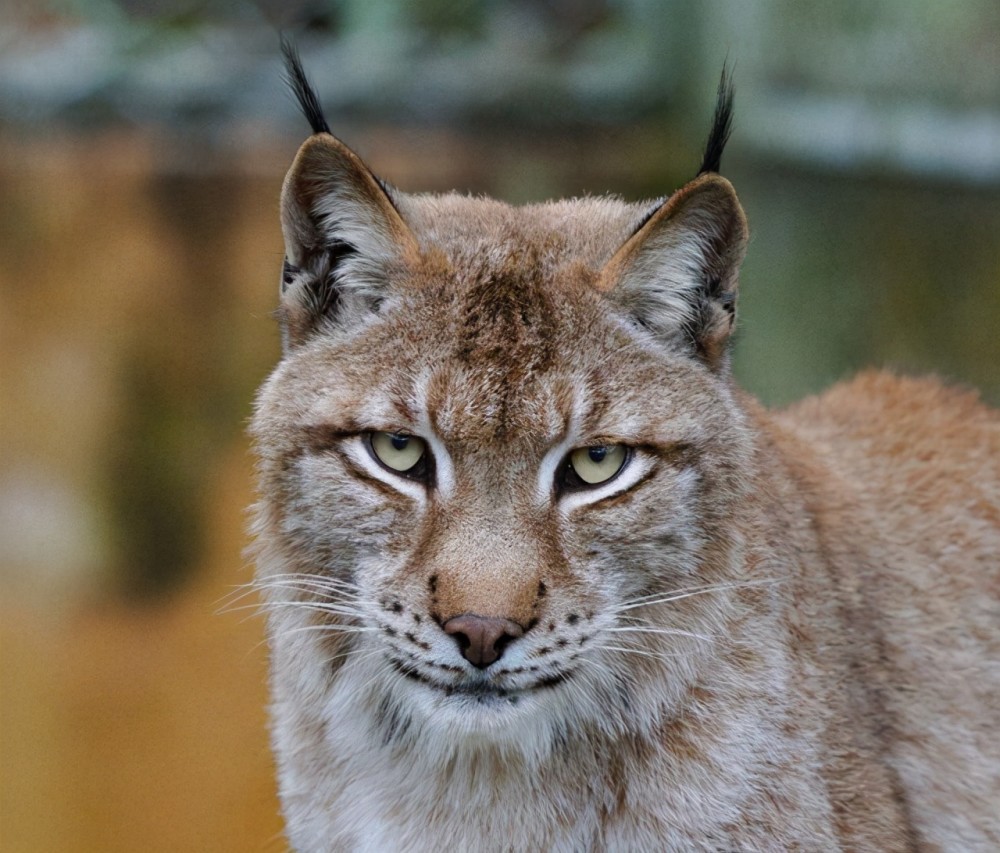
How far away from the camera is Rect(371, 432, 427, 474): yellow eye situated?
3189 mm

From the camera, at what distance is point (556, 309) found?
3.26 metres

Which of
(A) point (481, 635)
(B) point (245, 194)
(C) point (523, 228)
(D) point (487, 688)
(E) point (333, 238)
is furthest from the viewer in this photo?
(B) point (245, 194)

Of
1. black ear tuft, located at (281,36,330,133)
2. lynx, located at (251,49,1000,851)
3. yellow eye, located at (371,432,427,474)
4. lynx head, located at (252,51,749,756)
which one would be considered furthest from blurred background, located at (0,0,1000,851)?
black ear tuft, located at (281,36,330,133)

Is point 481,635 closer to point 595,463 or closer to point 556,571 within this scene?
point 556,571

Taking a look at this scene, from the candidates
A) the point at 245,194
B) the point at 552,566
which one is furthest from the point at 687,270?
the point at 245,194

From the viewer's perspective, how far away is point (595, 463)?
3.18 meters

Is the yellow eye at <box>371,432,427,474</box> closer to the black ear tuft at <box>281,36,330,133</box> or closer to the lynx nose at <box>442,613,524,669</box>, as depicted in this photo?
the lynx nose at <box>442,613,524,669</box>

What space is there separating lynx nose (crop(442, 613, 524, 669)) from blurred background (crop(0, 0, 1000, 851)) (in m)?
4.27

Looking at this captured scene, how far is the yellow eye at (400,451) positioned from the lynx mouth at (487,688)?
1.49 ft

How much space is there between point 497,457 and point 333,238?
72 cm

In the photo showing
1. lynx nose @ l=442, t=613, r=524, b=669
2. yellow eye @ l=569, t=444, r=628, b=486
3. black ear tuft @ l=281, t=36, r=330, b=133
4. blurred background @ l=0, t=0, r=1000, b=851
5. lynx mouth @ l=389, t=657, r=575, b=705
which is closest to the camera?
lynx nose @ l=442, t=613, r=524, b=669

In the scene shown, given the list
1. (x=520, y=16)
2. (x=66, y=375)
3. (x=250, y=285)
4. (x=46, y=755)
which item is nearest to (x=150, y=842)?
(x=46, y=755)

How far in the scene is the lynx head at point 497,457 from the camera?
303 centimetres

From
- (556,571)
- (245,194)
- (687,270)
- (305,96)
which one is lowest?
(556,571)
